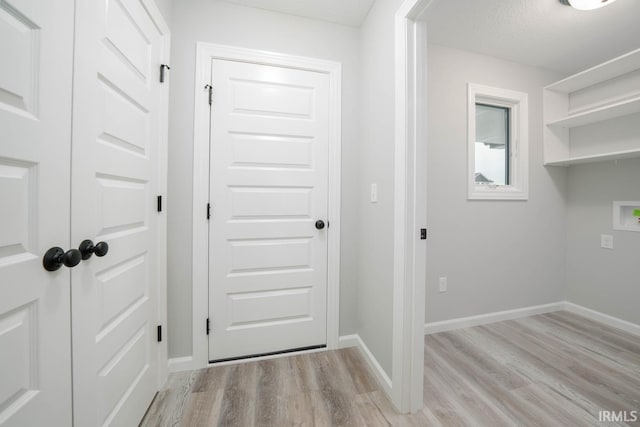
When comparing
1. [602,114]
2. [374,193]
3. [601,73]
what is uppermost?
[601,73]

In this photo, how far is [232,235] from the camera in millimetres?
1622

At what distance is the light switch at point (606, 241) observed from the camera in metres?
2.17

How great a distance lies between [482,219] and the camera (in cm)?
218

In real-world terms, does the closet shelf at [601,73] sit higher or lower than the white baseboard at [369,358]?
higher

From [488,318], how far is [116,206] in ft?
9.62

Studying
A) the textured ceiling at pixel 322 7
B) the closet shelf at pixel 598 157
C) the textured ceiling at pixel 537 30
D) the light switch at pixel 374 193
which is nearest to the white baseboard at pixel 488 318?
the light switch at pixel 374 193

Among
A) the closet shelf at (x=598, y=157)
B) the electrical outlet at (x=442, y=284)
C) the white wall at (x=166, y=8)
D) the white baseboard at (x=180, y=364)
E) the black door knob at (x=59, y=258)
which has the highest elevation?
the white wall at (x=166, y=8)

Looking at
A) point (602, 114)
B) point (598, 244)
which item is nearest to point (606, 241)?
point (598, 244)

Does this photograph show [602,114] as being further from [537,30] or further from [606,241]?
[606,241]

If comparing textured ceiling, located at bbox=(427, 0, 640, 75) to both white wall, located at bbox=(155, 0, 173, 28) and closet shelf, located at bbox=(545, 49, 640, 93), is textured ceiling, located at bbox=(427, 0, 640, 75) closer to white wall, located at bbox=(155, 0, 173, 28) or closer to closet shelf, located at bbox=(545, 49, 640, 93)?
closet shelf, located at bbox=(545, 49, 640, 93)

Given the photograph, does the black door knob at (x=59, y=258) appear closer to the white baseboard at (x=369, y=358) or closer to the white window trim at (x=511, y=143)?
the white baseboard at (x=369, y=358)

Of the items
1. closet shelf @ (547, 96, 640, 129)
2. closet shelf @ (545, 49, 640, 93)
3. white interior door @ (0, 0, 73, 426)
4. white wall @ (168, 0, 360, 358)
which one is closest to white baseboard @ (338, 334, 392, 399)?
white wall @ (168, 0, 360, 358)

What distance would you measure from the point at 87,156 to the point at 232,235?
0.90 m

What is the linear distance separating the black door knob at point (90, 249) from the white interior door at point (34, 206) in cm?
6
